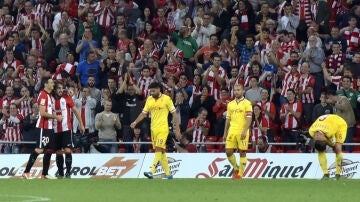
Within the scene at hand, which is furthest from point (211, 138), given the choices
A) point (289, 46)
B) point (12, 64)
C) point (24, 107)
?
point (12, 64)

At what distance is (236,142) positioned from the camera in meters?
23.5

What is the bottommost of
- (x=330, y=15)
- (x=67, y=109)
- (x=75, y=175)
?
(x=75, y=175)

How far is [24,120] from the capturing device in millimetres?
29219

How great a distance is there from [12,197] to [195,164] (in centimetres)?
896

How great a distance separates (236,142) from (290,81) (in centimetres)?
454

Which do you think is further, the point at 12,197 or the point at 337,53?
the point at 337,53

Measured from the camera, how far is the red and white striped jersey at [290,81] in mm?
27516

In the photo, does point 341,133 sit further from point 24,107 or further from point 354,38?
point 24,107

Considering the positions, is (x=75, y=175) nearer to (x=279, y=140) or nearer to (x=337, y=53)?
(x=279, y=140)

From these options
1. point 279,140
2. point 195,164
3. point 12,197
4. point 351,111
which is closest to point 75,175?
point 195,164

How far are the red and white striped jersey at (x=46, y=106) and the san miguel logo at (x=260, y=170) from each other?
15.5 feet

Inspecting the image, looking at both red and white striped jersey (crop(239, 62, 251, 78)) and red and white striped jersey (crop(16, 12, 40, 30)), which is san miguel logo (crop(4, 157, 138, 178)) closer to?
red and white striped jersey (crop(239, 62, 251, 78))

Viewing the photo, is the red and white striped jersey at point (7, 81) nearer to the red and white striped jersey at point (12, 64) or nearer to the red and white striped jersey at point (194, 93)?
the red and white striped jersey at point (12, 64)

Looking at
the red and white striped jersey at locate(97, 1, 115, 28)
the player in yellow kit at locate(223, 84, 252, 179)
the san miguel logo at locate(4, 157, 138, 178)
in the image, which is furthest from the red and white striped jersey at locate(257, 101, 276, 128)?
the red and white striped jersey at locate(97, 1, 115, 28)
